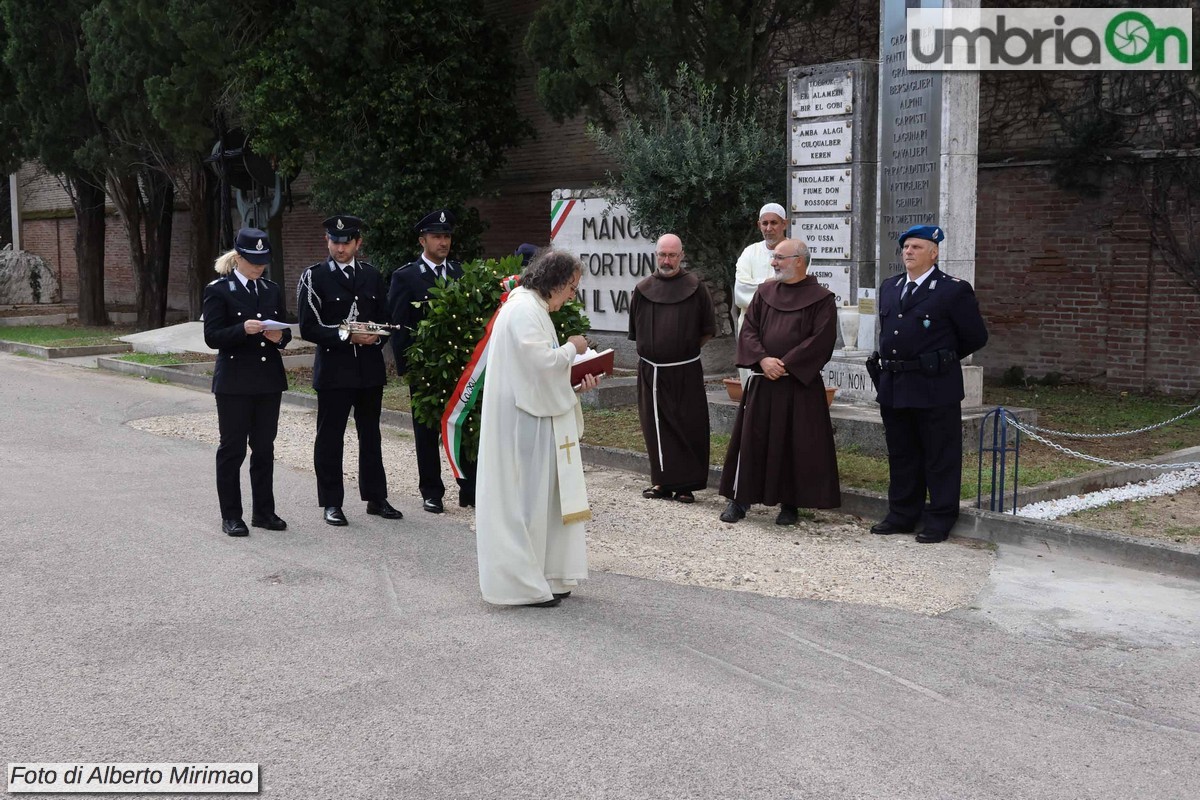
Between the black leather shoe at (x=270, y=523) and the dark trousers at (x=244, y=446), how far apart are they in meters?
0.03

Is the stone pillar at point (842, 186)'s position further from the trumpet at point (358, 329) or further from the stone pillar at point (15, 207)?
the stone pillar at point (15, 207)

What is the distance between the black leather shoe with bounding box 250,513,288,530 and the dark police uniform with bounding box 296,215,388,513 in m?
0.36

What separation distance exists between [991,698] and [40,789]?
11.6 feet

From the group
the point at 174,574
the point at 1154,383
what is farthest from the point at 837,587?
the point at 1154,383

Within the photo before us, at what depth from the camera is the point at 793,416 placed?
27.5ft

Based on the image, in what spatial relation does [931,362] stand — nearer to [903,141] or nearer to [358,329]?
[903,141]

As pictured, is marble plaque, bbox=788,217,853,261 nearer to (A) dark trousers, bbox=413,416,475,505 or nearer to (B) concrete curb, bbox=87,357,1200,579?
(B) concrete curb, bbox=87,357,1200,579

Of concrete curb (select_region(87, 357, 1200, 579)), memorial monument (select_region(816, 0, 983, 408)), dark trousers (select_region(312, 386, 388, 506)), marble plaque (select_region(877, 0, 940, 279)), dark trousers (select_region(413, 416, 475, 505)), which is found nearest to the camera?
concrete curb (select_region(87, 357, 1200, 579))

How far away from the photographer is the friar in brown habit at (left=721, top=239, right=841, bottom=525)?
27.3ft

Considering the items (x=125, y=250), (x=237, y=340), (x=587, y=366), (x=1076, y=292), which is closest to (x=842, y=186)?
(x=1076, y=292)

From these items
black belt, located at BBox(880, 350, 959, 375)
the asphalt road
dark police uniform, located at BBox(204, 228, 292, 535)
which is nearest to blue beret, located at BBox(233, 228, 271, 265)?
dark police uniform, located at BBox(204, 228, 292, 535)

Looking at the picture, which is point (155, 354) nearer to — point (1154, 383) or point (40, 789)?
point (1154, 383)

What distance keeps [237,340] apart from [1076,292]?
34.1 feet

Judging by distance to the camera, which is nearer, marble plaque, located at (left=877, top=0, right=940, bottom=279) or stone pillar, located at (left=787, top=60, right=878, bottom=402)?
marble plaque, located at (left=877, top=0, right=940, bottom=279)
